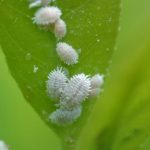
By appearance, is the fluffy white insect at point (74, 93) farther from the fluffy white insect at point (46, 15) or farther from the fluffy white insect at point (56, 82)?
the fluffy white insect at point (46, 15)

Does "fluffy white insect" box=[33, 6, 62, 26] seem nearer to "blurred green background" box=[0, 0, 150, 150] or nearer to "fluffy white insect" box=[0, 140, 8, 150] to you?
"blurred green background" box=[0, 0, 150, 150]

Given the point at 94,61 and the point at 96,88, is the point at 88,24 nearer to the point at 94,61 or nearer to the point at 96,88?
the point at 94,61

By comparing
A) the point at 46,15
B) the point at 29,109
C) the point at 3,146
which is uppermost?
the point at 46,15

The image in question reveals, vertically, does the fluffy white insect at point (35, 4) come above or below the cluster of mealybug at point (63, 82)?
above

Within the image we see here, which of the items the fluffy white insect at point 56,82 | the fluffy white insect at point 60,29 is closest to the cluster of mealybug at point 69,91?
the fluffy white insect at point 56,82

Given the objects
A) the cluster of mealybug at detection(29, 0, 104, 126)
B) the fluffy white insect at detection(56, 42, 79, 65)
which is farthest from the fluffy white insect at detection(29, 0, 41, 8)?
the fluffy white insect at detection(56, 42, 79, 65)

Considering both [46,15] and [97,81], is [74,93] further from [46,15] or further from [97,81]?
[46,15]

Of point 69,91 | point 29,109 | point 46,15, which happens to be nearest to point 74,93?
point 69,91
